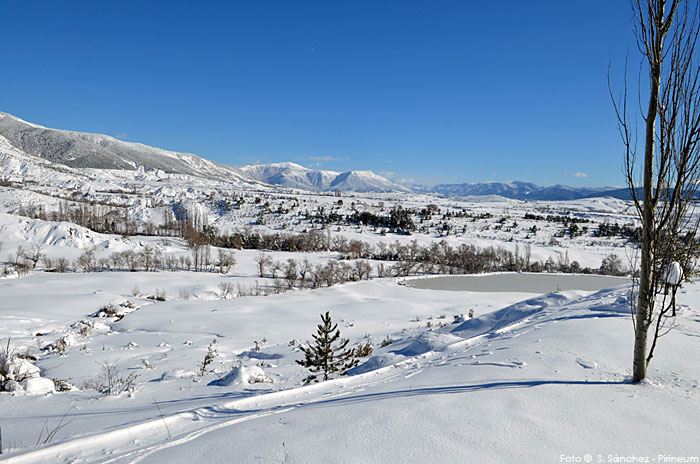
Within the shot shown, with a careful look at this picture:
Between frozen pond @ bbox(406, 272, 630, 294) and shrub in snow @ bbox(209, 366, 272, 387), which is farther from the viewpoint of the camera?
frozen pond @ bbox(406, 272, 630, 294)

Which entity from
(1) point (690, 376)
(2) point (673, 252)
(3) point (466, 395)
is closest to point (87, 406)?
(3) point (466, 395)

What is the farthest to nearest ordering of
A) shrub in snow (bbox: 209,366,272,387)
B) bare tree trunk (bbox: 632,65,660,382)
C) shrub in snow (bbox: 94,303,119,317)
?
shrub in snow (bbox: 94,303,119,317)
shrub in snow (bbox: 209,366,272,387)
bare tree trunk (bbox: 632,65,660,382)

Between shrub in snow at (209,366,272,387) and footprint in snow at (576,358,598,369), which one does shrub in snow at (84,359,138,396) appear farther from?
footprint in snow at (576,358,598,369)

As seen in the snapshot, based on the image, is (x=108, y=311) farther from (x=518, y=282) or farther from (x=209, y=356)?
(x=518, y=282)

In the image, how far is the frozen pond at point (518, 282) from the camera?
47.8m

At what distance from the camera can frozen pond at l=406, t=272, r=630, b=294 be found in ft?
157

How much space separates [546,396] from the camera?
4.12m

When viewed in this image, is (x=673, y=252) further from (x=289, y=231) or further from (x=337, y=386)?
(x=289, y=231)

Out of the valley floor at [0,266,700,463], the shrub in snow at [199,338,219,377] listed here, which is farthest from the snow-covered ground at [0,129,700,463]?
the shrub in snow at [199,338,219,377]

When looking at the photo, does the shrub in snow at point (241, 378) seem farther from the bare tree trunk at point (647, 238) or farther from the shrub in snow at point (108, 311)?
the shrub in snow at point (108, 311)

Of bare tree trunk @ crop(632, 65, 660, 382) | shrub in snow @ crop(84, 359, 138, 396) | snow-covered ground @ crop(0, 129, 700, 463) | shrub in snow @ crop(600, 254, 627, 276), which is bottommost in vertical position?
shrub in snow @ crop(600, 254, 627, 276)

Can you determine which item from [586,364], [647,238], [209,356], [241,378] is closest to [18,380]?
[241,378]

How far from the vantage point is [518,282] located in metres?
52.2

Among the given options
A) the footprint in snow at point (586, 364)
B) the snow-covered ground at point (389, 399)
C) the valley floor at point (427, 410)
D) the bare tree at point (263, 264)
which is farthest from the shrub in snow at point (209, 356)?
the bare tree at point (263, 264)
